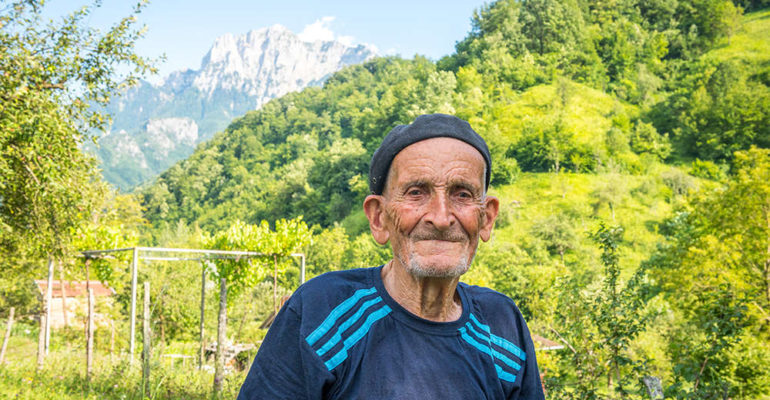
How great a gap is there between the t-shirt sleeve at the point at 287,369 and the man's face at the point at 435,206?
0.38 meters

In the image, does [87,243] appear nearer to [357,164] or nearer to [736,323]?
[736,323]

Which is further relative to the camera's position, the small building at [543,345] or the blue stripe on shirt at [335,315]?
the small building at [543,345]

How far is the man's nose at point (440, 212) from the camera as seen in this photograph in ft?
4.72

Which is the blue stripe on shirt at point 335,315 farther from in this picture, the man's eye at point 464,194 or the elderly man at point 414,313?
the man's eye at point 464,194

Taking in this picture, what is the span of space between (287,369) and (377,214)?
566 millimetres

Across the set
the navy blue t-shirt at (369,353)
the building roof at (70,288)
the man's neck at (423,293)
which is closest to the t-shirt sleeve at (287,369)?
the navy blue t-shirt at (369,353)

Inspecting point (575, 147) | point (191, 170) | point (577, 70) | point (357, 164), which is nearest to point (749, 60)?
point (577, 70)

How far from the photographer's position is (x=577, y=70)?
75.2 m

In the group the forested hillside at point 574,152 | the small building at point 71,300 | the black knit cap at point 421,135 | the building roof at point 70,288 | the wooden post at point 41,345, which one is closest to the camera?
the black knit cap at point 421,135

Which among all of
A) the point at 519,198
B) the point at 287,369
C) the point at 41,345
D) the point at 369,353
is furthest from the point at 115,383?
the point at 519,198

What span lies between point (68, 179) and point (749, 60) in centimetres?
8011

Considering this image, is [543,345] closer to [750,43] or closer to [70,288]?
[70,288]

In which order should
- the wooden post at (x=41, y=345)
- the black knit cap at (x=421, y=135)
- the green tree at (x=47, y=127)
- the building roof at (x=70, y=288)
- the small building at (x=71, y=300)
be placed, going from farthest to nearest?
the small building at (x=71, y=300) → the building roof at (x=70, y=288) → the wooden post at (x=41, y=345) → the green tree at (x=47, y=127) → the black knit cap at (x=421, y=135)

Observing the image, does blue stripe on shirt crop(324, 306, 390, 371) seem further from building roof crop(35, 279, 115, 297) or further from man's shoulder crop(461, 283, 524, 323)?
building roof crop(35, 279, 115, 297)
